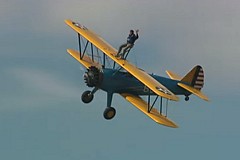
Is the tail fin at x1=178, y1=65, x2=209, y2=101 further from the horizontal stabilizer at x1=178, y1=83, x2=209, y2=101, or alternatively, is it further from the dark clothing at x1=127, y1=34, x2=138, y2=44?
the dark clothing at x1=127, y1=34, x2=138, y2=44

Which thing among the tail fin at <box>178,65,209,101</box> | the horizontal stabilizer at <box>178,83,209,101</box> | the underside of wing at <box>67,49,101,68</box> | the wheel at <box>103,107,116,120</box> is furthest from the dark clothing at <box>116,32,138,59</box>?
the tail fin at <box>178,65,209,101</box>

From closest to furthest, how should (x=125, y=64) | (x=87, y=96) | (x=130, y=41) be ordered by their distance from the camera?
(x=125, y=64)
(x=130, y=41)
(x=87, y=96)

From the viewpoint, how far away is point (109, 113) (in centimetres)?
5091

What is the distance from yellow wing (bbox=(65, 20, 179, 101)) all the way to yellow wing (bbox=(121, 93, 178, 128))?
1791mm

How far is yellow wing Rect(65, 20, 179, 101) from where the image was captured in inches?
1822

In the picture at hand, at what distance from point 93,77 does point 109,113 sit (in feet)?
8.54

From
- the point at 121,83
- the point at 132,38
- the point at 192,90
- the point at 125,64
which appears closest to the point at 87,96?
the point at 121,83

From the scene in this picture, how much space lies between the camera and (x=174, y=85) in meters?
55.8

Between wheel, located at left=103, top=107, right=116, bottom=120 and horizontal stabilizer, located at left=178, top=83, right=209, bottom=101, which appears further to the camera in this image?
horizontal stabilizer, located at left=178, top=83, right=209, bottom=101

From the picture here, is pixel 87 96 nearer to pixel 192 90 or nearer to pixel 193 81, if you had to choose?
pixel 192 90

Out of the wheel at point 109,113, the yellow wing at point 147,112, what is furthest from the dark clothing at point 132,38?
the wheel at point 109,113

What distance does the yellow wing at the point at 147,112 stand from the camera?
1852 inches

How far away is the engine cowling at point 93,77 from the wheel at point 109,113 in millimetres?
1845

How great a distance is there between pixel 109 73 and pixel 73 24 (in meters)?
6.97
